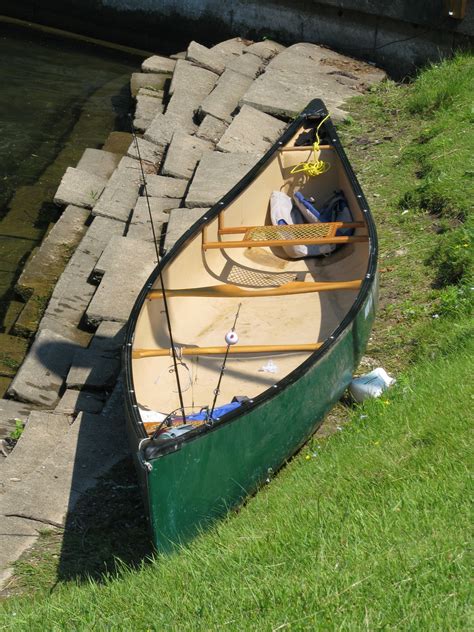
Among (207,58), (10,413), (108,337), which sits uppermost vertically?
(207,58)

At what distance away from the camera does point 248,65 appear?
537 inches

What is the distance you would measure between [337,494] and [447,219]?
14.2 ft

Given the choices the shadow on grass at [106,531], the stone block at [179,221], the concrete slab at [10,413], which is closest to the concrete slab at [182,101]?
the stone block at [179,221]

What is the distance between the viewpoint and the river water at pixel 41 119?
10570mm

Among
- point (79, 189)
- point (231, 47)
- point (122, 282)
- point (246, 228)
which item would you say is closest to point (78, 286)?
point (122, 282)

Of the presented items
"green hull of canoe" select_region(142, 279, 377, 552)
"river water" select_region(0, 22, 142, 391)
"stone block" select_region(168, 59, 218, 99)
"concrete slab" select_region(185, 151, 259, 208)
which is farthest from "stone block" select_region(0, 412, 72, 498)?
"stone block" select_region(168, 59, 218, 99)

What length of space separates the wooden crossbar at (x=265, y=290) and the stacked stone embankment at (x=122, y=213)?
0.86 metres

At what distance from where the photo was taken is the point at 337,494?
5.02 meters

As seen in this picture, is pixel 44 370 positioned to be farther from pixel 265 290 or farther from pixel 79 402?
pixel 265 290

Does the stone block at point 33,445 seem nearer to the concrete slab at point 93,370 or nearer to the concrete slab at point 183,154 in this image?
the concrete slab at point 93,370

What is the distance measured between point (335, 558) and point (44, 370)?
4018mm

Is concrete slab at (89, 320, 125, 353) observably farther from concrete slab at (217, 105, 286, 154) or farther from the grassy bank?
concrete slab at (217, 105, 286, 154)

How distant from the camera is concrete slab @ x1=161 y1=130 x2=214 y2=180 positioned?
1066 cm

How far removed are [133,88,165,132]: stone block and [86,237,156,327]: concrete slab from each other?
3.81 metres
